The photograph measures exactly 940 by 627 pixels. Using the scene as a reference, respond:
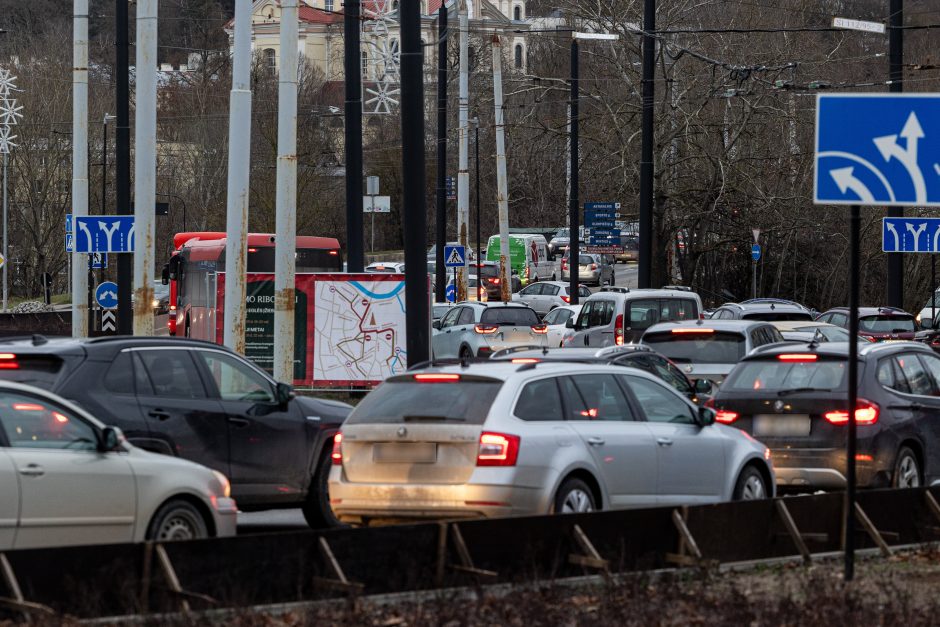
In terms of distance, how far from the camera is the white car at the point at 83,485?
9383 mm

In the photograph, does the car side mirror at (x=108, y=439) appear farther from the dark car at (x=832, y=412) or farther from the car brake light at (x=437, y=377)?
the dark car at (x=832, y=412)

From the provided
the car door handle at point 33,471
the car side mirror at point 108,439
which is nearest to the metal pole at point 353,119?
the car side mirror at point 108,439

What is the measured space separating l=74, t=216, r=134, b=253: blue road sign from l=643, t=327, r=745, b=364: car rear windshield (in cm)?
1100

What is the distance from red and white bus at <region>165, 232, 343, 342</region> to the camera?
36.3m

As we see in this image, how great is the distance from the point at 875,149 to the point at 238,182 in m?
14.2

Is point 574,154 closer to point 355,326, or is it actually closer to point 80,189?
point 80,189

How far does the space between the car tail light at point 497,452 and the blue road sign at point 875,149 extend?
8.63 ft

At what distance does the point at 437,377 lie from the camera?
11438 mm

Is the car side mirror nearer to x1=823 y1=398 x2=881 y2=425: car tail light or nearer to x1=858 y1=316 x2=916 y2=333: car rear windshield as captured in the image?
x1=823 y1=398 x2=881 y2=425: car tail light

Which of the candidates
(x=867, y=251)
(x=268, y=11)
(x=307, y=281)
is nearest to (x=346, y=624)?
(x=307, y=281)

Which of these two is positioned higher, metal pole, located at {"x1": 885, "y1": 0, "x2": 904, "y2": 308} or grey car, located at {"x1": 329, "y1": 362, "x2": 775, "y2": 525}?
metal pole, located at {"x1": 885, "y1": 0, "x2": 904, "y2": 308}

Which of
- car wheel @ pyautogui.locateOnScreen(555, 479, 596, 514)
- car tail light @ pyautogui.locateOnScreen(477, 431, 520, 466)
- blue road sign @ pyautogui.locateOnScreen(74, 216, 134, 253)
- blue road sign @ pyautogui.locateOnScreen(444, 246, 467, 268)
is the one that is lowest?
car wheel @ pyautogui.locateOnScreen(555, 479, 596, 514)

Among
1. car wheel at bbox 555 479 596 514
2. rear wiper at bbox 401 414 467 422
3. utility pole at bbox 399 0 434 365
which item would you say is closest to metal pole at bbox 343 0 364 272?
utility pole at bbox 399 0 434 365

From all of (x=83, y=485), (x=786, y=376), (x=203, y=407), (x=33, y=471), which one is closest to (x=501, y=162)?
(x=786, y=376)
